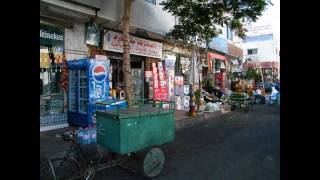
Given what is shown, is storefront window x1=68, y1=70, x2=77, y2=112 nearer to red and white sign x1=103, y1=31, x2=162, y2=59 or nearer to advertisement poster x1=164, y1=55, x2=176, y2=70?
red and white sign x1=103, y1=31, x2=162, y2=59

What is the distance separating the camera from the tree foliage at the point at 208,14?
1140cm

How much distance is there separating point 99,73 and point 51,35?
1825 mm

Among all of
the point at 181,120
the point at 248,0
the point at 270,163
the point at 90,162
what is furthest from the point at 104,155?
the point at 248,0

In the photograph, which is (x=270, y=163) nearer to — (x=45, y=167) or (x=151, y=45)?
(x=45, y=167)

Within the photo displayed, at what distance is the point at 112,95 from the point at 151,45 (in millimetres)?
3871

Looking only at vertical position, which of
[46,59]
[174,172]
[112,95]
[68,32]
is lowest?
[174,172]

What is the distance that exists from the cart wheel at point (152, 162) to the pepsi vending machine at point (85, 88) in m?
4.11

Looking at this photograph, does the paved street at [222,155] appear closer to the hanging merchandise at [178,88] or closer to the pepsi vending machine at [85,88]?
the pepsi vending machine at [85,88]

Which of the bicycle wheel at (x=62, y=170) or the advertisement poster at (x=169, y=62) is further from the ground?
the advertisement poster at (x=169, y=62)

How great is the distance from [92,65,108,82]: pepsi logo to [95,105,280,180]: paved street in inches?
113

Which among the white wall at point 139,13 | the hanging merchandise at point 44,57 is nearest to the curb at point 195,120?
the white wall at point 139,13

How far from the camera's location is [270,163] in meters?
6.09

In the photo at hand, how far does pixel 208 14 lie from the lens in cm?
1225
